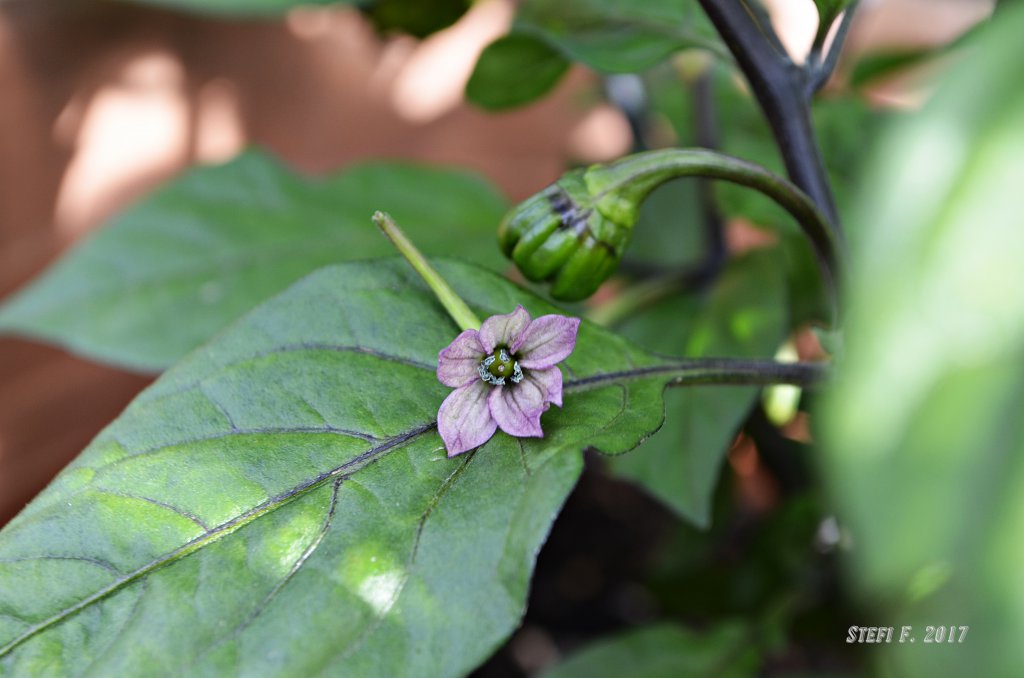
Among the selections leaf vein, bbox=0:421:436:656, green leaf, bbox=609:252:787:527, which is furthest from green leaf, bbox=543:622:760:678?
leaf vein, bbox=0:421:436:656

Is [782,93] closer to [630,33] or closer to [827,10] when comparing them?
[827,10]

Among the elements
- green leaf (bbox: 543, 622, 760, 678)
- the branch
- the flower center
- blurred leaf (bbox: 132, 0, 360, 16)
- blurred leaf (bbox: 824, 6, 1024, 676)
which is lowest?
green leaf (bbox: 543, 622, 760, 678)

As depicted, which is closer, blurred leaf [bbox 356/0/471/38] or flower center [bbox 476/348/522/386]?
flower center [bbox 476/348/522/386]

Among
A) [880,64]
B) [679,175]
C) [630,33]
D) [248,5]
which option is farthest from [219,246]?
[880,64]

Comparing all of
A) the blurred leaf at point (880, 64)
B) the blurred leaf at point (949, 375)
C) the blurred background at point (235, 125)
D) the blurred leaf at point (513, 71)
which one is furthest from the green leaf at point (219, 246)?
the blurred leaf at point (949, 375)

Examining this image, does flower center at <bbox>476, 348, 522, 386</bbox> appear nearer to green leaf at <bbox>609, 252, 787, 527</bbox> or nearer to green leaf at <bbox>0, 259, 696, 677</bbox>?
green leaf at <bbox>0, 259, 696, 677</bbox>

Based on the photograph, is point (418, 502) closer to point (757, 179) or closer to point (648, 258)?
point (757, 179)

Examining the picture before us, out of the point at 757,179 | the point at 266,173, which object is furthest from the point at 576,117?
the point at 757,179
